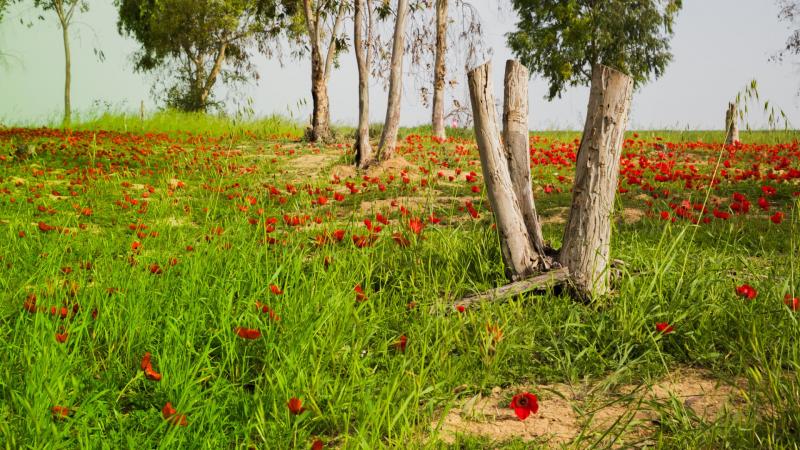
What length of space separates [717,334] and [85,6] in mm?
28633

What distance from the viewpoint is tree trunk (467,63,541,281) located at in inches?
177

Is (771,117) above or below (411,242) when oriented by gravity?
above

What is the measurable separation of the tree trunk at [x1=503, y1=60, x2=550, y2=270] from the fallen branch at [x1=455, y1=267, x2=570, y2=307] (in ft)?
0.94

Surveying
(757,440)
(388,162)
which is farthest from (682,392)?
(388,162)

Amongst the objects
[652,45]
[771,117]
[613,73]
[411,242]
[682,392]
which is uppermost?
[652,45]

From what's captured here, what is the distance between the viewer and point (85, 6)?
2642 cm

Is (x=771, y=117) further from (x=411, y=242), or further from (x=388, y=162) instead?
(x=388, y=162)

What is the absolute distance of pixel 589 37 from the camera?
2378 cm

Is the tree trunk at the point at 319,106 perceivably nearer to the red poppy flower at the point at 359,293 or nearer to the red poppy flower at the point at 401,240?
the red poppy flower at the point at 401,240

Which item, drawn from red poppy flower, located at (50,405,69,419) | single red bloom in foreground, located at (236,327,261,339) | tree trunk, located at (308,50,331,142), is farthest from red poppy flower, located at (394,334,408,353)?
tree trunk, located at (308,50,331,142)

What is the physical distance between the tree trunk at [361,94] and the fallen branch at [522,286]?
7.21 meters

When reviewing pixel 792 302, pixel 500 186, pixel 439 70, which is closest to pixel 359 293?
pixel 500 186

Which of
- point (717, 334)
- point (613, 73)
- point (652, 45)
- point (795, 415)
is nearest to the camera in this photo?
point (795, 415)

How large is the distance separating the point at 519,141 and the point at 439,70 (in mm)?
13081
